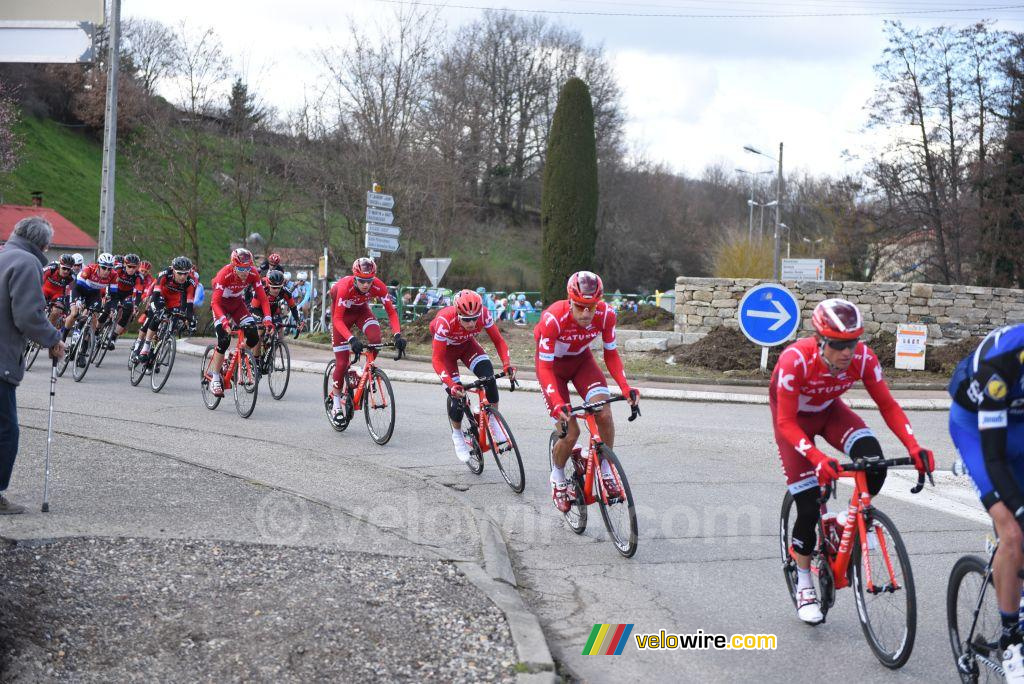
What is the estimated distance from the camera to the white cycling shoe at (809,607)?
543cm

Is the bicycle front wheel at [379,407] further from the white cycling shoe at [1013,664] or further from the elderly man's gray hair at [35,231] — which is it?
the white cycling shoe at [1013,664]

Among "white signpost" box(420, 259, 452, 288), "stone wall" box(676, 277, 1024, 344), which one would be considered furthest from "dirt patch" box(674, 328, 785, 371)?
"white signpost" box(420, 259, 452, 288)

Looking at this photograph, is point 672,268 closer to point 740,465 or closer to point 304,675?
point 740,465

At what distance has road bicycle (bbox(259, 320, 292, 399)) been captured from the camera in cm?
1435

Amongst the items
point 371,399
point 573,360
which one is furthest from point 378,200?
point 573,360

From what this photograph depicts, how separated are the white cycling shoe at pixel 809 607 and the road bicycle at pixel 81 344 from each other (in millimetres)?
13590

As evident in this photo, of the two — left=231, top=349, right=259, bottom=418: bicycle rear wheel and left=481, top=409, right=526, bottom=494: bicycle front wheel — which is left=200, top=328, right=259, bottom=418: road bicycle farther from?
left=481, top=409, right=526, bottom=494: bicycle front wheel

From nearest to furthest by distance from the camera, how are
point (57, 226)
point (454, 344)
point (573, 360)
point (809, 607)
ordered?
1. point (809, 607)
2. point (573, 360)
3. point (454, 344)
4. point (57, 226)

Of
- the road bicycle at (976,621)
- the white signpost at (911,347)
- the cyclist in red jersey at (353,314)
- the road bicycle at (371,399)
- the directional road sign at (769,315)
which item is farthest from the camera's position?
the white signpost at (911,347)

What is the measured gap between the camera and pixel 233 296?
13.3m

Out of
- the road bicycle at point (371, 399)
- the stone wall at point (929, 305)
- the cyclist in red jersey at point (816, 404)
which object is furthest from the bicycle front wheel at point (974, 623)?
the stone wall at point (929, 305)

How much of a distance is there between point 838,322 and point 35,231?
207 inches

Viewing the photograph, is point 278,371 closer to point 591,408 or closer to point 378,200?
point 591,408

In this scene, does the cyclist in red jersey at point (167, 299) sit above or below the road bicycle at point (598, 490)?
above
